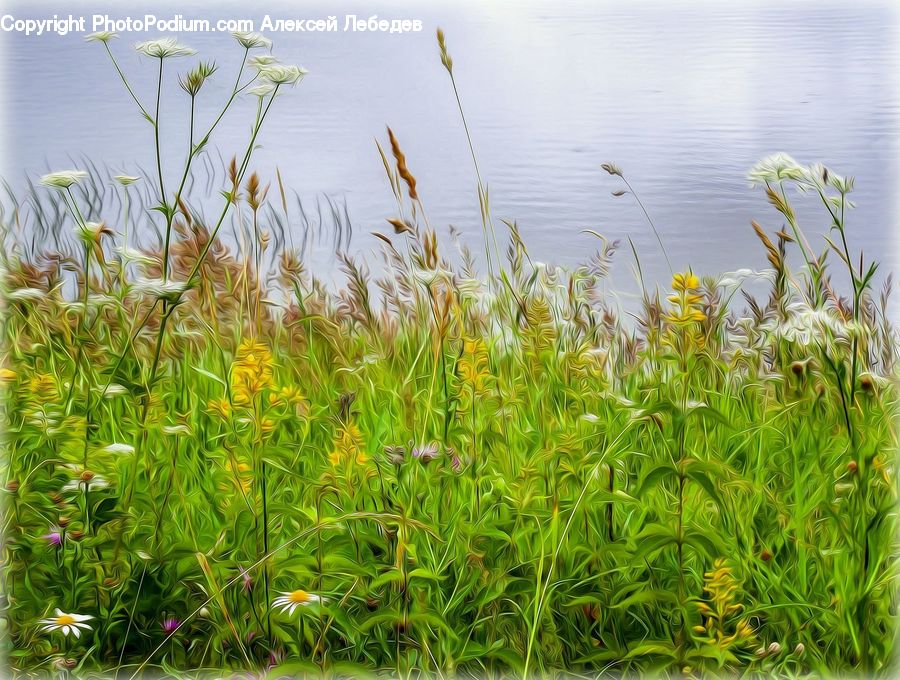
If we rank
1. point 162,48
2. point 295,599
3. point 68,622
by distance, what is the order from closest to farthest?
point 295,599 → point 68,622 → point 162,48

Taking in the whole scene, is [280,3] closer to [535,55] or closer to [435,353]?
[535,55]

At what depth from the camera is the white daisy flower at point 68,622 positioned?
1.52m

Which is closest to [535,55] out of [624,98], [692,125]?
[624,98]

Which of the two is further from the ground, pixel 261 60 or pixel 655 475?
pixel 261 60

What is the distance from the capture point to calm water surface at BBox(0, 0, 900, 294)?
1777mm

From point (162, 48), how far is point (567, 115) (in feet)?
3.25

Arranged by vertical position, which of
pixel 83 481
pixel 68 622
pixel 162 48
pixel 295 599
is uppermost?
pixel 162 48

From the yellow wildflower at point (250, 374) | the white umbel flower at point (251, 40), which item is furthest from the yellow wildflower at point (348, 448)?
the white umbel flower at point (251, 40)

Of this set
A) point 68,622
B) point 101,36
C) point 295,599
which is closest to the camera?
point 295,599

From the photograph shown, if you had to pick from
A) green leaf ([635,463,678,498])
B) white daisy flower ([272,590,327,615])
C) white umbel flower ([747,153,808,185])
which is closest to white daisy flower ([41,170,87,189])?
white daisy flower ([272,590,327,615])

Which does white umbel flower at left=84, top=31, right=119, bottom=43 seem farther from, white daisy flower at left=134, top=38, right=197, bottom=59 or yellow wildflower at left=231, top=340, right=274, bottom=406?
yellow wildflower at left=231, top=340, right=274, bottom=406

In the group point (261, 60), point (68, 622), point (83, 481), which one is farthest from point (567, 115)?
point (68, 622)

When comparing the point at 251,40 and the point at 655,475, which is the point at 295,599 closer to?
the point at 655,475

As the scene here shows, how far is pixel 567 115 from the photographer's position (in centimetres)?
180
